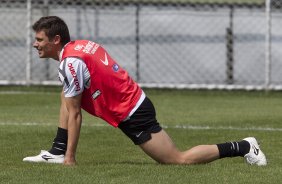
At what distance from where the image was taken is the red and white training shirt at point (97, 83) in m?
8.38

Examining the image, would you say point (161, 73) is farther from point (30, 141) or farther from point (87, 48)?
point (87, 48)

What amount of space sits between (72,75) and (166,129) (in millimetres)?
3830

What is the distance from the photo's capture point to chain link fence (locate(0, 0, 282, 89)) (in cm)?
1887

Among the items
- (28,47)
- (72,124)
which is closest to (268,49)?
(28,47)

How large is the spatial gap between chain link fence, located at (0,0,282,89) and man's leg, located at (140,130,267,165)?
993 cm

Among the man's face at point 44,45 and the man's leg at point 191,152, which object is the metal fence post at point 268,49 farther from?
the man's face at point 44,45

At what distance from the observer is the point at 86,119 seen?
13.3 m

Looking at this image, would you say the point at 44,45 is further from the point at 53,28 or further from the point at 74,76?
the point at 74,76

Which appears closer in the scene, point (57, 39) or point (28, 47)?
point (57, 39)

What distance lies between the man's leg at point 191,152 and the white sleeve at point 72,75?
→ 822 mm

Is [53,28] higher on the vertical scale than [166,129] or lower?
higher

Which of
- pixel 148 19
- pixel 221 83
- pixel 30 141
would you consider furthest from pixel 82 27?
pixel 30 141

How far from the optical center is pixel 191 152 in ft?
28.6

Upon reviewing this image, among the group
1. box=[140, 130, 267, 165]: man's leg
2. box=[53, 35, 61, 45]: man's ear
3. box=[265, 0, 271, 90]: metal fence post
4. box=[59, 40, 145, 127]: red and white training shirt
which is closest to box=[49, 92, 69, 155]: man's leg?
box=[59, 40, 145, 127]: red and white training shirt
